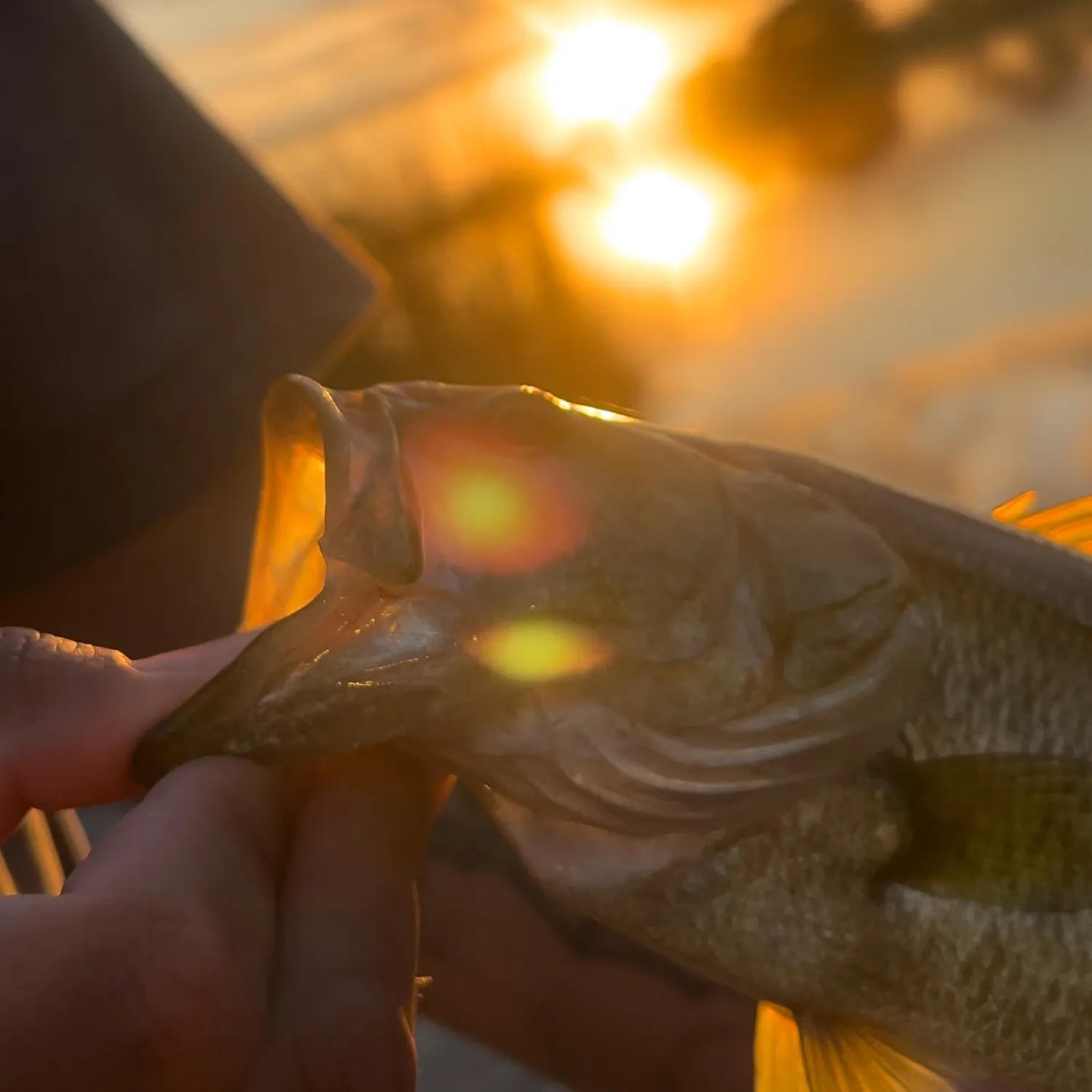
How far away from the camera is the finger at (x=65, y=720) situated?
44.8 inches

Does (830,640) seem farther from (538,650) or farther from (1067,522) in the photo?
(1067,522)

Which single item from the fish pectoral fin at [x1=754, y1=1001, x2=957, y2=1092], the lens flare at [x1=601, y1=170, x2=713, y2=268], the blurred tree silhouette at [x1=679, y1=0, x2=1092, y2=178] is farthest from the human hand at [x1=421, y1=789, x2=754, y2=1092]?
the blurred tree silhouette at [x1=679, y1=0, x2=1092, y2=178]

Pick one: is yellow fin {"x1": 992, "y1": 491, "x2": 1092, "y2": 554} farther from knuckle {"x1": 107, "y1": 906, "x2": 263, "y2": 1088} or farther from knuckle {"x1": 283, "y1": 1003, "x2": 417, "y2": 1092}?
knuckle {"x1": 107, "y1": 906, "x2": 263, "y2": 1088}

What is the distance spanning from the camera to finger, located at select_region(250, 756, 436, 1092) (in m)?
0.94

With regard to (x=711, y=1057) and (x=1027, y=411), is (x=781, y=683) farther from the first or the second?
(x=1027, y=411)

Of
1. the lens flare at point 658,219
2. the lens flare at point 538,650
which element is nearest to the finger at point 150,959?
the lens flare at point 538,650

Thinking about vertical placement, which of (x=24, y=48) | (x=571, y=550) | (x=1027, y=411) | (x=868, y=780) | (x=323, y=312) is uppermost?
(x=24, y=48)

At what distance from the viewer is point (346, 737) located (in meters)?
1.10

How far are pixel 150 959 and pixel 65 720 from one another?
367 mm

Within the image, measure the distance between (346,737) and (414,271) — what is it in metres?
11.4

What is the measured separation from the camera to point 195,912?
922 mm

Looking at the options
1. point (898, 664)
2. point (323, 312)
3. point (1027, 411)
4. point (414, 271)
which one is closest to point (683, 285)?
point (414, 271)

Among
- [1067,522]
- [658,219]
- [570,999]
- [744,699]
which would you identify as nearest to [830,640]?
[744,699]

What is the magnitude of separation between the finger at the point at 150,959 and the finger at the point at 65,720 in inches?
5.6
